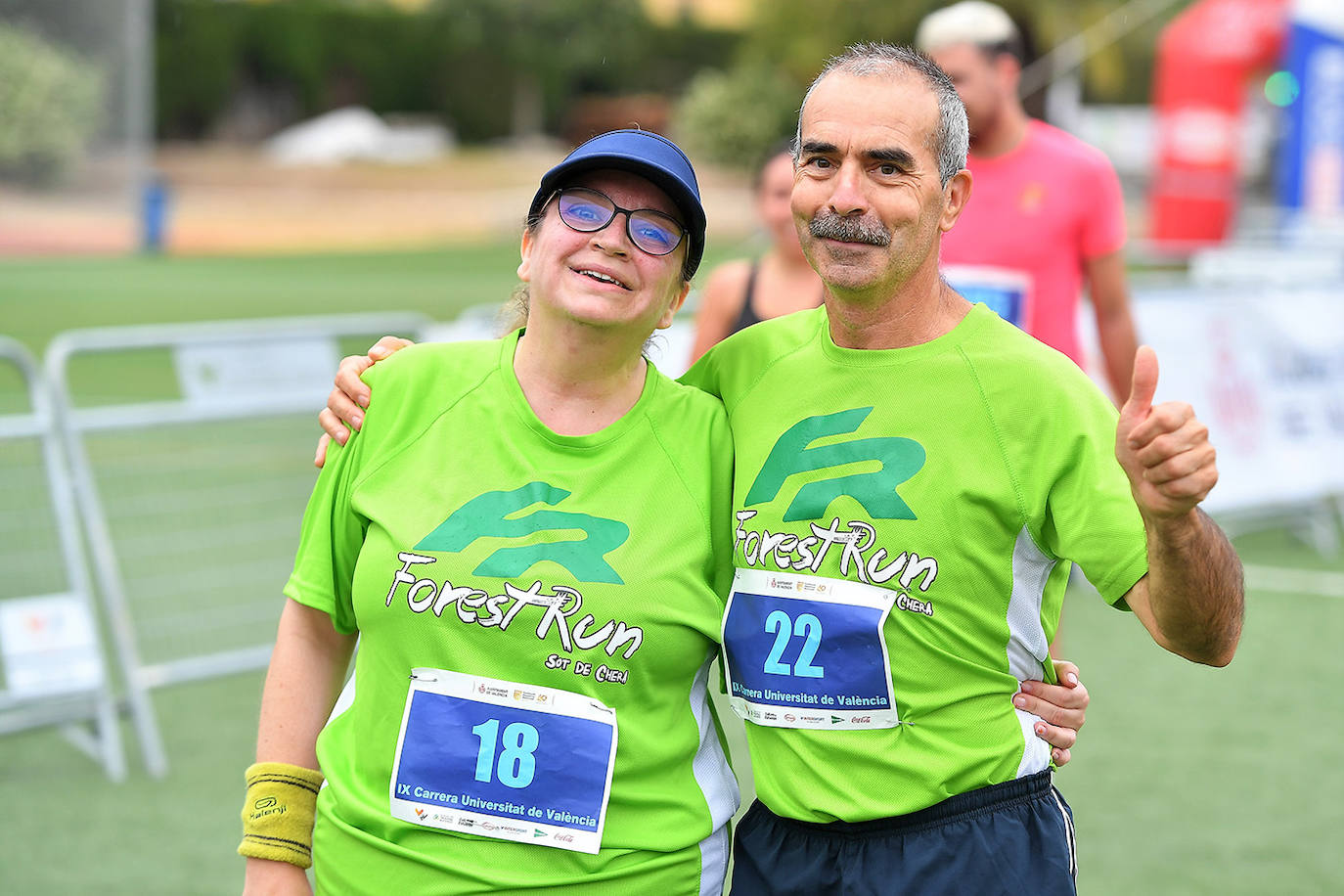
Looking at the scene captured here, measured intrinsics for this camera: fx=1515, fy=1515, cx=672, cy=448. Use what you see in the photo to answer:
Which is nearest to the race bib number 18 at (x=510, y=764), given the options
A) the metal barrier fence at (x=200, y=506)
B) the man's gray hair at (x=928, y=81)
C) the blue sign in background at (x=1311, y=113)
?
the man's gray hair at (x=928, y=81)

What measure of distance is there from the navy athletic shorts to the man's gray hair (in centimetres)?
97

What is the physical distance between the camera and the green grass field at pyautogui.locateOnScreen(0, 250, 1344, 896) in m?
4.64

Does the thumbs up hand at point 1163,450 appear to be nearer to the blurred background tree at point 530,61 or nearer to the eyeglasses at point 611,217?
the eyeglasses at point 611,217

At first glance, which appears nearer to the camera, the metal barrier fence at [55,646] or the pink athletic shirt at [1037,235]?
the pink athletic shirt at [1037,235]

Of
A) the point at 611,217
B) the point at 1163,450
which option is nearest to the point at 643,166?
the point at 611,217

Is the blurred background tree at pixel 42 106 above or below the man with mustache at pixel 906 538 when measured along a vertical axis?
below

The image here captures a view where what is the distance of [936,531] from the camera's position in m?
2.28

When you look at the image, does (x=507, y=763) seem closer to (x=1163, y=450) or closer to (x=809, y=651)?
(x=809, y=651)

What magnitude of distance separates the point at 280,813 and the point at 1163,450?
144 centimetres

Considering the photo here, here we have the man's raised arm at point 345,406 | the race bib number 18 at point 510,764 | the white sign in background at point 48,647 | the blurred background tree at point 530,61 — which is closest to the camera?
the race bib number 18 at point 510,764

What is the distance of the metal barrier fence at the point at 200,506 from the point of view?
551 cm

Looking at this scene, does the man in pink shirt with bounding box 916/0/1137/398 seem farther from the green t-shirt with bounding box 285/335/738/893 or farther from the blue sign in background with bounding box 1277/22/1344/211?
the blue sign in background with bounding box 1277/22/1344/211

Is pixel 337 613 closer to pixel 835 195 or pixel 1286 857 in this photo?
pixel 835 195

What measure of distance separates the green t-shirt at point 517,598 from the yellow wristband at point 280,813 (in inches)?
1.9
